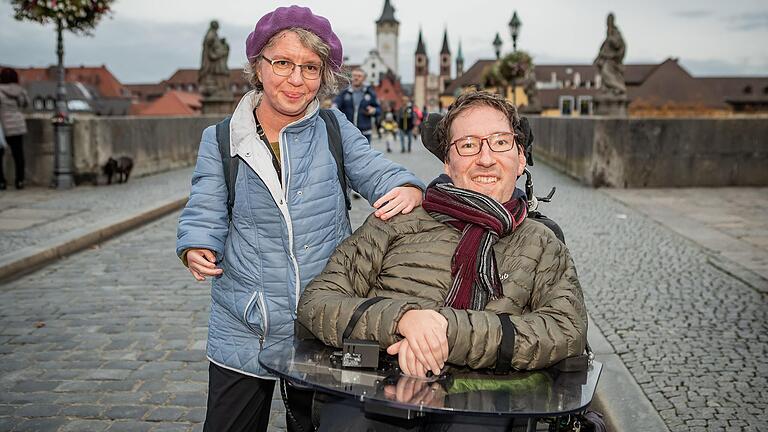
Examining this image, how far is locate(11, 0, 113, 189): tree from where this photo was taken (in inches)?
513

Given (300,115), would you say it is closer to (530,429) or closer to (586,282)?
(530,429)

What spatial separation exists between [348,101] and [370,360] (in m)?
10.2

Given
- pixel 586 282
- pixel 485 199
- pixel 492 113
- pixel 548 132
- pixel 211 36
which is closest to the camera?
pixel 485 199

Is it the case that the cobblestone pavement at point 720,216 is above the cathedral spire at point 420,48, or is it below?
below

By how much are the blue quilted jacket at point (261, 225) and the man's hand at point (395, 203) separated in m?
0.05

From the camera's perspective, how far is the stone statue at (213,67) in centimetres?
2397

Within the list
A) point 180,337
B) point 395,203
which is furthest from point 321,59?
point 180,337

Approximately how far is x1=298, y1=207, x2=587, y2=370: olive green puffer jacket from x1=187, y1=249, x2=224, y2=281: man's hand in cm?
30

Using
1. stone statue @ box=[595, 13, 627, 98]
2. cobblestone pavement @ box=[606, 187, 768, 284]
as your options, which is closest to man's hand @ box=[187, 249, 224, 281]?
Result: cobblestone pavement @ box=[606, 187, 768, 284]

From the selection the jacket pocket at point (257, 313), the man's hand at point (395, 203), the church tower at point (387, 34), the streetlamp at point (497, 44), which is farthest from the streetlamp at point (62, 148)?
the church tower at point (387, 34)

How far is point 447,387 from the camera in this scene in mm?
2156

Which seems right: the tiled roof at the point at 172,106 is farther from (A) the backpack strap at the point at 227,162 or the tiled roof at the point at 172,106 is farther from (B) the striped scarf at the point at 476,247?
(B) the striped scarf at the point at 476,247

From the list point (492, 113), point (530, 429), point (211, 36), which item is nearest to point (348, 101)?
point (492, 113)

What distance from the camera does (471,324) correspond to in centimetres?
229
